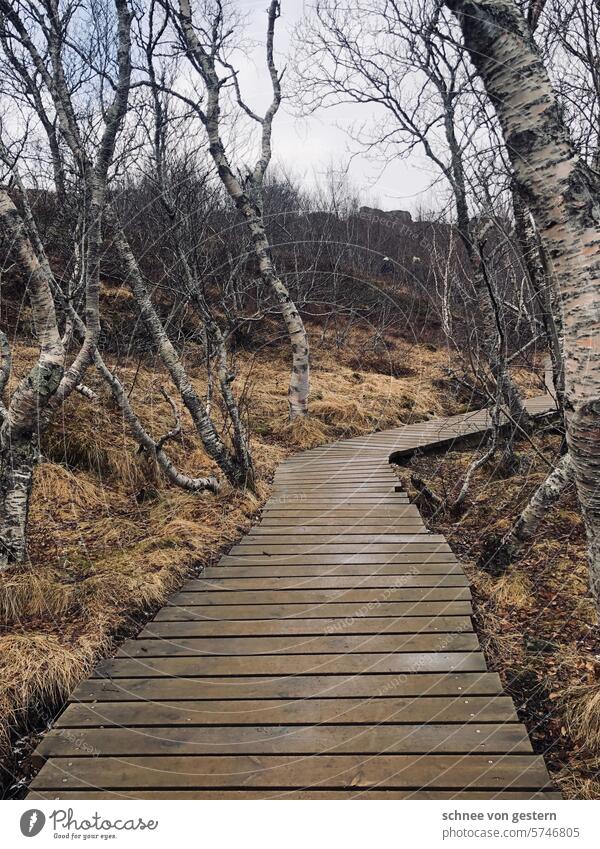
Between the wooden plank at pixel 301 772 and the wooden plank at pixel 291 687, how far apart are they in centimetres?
42

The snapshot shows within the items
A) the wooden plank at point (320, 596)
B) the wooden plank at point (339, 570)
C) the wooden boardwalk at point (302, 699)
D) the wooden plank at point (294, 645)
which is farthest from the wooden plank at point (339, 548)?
the wooden plank at point (294, 645)

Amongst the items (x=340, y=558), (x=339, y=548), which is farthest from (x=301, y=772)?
(x=339, y=548)

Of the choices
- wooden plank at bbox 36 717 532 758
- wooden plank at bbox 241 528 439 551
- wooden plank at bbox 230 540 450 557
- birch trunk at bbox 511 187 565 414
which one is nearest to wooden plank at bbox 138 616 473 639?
wooden plank at bbox 36 717 532 758

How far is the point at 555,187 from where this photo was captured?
7.64ft

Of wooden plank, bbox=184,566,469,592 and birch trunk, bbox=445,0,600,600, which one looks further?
wooden plank, bbox=184,566,469,592

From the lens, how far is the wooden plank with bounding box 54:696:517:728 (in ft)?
8.39

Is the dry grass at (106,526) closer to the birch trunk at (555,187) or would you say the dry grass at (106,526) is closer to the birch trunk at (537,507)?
the birch trunk at (537,507)

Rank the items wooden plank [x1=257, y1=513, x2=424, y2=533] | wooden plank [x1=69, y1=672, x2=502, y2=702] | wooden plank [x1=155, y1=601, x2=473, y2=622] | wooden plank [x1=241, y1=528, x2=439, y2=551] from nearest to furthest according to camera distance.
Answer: wooden plank [x1=69, y1=672, x2=502, y2=702] < wooden plank [x1=155, y1=601, x2=473, y2=622] < wooden plank [x1=241, y1=528, x2=439, y2=551] < wooden plank [x1=257, y1=513, x2=424, y2=533]

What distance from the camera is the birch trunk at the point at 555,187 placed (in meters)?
2.29

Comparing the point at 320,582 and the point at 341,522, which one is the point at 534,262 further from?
the point at 320,582

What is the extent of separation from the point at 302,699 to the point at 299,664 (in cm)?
30

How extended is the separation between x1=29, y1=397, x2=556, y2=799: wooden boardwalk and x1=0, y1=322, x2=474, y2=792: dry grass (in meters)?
0.36

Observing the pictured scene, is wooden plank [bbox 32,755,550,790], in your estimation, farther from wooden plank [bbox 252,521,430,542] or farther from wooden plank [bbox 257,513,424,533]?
wooden plank [bbox 257,513,424,533]

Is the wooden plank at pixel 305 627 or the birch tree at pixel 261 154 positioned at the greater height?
the birch tree at pixel 261 154
